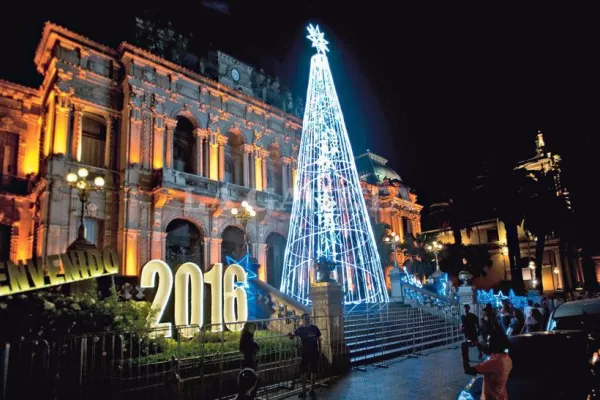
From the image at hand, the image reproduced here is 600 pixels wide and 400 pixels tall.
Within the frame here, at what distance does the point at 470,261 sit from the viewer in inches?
1594

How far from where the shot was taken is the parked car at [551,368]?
5078 mm

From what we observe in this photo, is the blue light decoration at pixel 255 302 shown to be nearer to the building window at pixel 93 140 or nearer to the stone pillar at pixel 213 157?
the stone pillar at pixel 213 157

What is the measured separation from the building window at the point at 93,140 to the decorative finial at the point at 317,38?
39.6ft

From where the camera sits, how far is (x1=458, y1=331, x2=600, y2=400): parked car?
5078 millimetres

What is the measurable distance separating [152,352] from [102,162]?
15815 mm

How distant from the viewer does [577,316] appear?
809 centimetres

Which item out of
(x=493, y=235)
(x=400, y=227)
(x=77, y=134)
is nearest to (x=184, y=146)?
(x=77, y=134)

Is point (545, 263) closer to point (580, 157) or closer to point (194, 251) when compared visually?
point (580, 157)

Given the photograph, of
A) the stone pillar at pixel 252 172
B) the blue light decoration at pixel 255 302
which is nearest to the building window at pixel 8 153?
the stone pillar at pixel 252 172

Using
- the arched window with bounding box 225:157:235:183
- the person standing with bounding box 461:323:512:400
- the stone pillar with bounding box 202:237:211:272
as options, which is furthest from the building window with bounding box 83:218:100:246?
the person standing with bounding box 461:323:512:400

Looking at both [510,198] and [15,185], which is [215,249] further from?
[510,198]

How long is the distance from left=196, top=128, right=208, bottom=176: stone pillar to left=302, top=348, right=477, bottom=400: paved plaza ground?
15.7 m

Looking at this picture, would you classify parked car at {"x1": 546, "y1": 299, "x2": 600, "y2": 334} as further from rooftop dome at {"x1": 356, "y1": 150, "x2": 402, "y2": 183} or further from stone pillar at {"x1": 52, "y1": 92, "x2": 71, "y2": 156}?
rooftop dome at {"x1": 356, "y1": 150, "x2": 402, "y2": 183}

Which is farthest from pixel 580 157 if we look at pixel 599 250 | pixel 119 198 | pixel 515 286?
pixel 119 198
